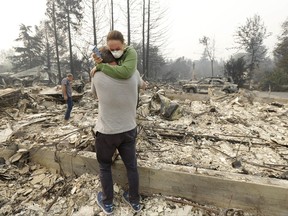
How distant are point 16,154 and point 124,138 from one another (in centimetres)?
263

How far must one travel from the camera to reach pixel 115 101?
2.30m

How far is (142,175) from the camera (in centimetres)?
317

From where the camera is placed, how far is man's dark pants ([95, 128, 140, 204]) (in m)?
2.45

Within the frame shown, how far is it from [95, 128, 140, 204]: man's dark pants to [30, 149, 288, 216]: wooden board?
1.67 ft

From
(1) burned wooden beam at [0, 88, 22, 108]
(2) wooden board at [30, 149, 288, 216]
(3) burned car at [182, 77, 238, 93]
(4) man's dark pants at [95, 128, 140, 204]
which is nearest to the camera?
(4) man's dark pants at [95, 128, 140, 204]

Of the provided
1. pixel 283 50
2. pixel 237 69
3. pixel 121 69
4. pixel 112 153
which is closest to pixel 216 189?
pixel 112 153

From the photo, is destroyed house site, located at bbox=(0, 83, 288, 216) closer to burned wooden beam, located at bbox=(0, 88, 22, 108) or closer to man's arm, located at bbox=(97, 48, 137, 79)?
man's arm, located at bbox=(97, 48, 137, 79)

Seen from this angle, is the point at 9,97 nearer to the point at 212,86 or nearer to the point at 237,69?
the point at 212,86

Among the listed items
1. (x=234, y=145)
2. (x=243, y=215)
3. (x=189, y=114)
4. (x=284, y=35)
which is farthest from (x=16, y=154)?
(x=284, y=35)

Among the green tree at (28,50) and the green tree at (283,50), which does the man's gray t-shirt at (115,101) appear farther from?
the green tree at (28,50)

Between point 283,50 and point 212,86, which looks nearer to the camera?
point 212,86

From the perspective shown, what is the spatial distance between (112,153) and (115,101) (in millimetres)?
642

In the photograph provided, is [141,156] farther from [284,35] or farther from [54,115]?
[284,35]

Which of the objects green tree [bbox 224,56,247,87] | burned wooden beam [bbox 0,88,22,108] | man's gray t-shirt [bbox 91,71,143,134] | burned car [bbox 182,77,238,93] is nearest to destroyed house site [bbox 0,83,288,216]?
man's gray t-shirt [bbox 91,71,143,134]
